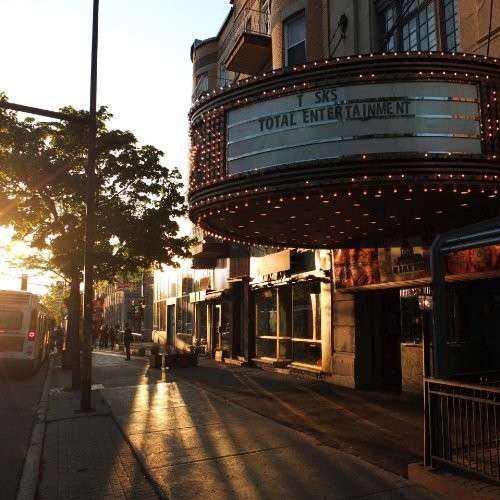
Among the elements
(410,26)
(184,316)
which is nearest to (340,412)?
(410,26)

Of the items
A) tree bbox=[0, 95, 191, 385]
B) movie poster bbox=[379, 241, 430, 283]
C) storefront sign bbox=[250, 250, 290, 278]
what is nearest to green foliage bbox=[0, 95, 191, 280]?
tree bbox=[0, 95, 191, 385]

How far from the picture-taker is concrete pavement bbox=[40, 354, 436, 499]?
5.76 meters

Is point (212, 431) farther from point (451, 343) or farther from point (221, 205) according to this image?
point (451, 343)

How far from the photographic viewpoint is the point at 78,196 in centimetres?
1852

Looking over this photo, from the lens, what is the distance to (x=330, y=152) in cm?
795

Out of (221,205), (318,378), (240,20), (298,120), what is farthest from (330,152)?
(240,20)

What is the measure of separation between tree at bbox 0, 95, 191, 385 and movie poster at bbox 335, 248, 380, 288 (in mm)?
8060

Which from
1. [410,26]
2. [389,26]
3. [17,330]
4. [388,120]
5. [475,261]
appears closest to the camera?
[388,120]

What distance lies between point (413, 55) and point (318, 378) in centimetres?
965

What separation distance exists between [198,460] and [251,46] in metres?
13.9

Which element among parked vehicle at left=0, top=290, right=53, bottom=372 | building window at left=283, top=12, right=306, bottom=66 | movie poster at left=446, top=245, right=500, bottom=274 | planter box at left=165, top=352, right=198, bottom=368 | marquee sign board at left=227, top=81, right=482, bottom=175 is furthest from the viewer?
planter box at left=165, top=352, right=198, bottom=368

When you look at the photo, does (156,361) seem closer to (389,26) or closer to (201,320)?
(201,320)

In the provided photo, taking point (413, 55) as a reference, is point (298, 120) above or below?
below

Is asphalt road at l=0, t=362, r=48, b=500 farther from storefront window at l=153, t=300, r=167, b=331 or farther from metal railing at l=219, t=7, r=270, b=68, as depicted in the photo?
storefront window at l=153, t=300, r=167, b=331
